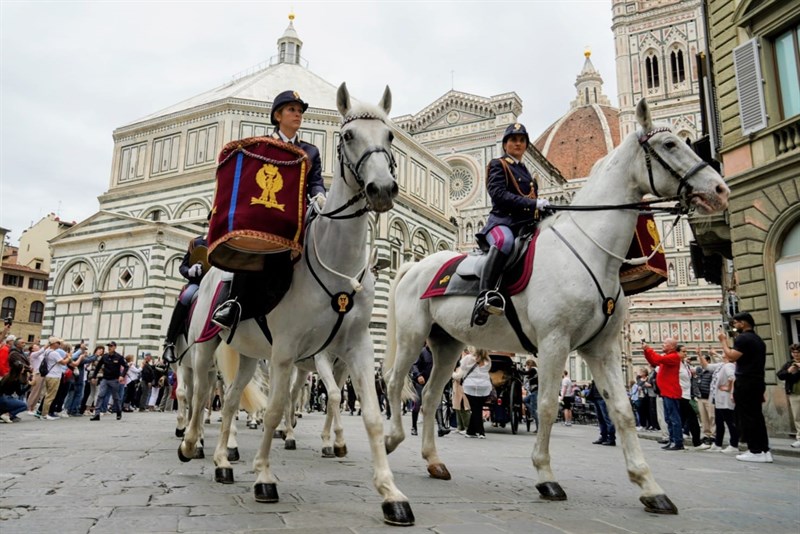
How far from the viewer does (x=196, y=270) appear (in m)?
7.02

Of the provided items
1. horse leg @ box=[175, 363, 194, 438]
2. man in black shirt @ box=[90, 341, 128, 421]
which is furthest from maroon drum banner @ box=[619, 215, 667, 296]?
man in black shirt @ box=[90, 341, 128, 421]

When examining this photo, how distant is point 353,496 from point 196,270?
3.99 metres

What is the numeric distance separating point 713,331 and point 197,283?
51224 mm

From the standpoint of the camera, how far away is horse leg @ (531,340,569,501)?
166 inches

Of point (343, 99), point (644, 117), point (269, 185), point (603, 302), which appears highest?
point (644, 117)

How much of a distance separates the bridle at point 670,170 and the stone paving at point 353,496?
2.17 metres

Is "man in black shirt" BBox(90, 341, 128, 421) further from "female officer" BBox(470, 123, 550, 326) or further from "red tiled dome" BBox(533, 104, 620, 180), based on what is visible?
"red tiled dome" BBox(533, 104, 620, 180)

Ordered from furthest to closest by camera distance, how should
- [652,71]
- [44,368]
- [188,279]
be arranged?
[652,71] < [44,368] < [188,279]

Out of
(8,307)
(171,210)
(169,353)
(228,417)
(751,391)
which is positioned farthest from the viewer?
(8,307)

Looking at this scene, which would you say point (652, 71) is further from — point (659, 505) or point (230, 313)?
point (230, 313)

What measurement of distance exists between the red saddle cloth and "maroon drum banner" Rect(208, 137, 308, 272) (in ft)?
5.93

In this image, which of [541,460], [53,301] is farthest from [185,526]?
[53,301]

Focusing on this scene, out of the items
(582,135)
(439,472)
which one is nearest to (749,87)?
(439,472)

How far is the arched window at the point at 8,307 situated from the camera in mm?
48094
